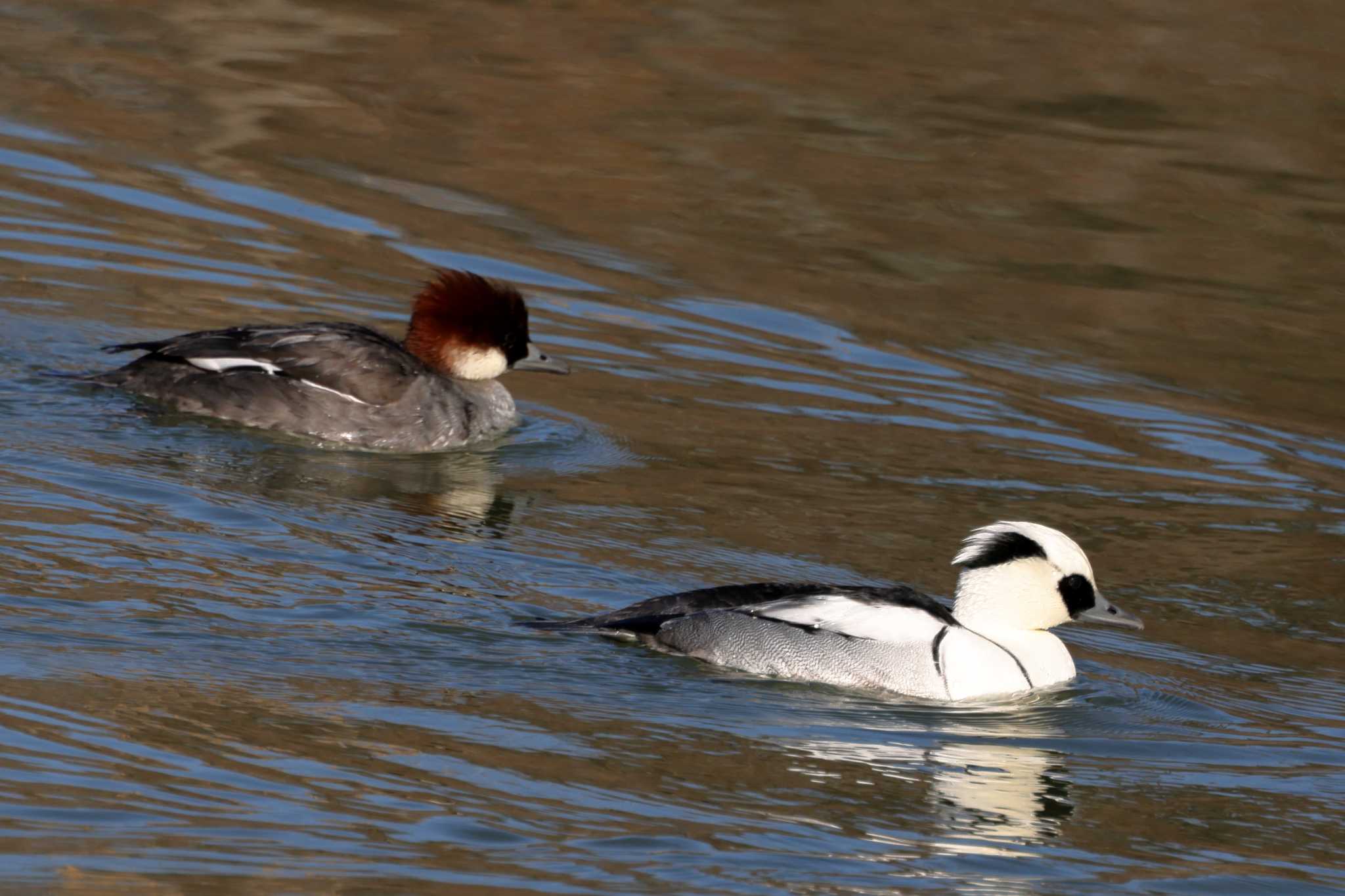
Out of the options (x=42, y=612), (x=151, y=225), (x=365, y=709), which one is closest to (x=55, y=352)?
(x=151, y=225)

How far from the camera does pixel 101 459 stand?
10797mm

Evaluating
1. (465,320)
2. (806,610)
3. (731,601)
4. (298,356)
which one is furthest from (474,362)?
(806,610)

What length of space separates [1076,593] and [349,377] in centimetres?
471

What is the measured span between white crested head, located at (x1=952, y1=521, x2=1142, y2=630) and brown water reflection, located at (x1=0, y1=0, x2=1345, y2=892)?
389 millimetres

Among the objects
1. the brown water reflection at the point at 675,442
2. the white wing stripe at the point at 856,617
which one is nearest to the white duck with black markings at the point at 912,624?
the white wing stripe at the point at 856,617

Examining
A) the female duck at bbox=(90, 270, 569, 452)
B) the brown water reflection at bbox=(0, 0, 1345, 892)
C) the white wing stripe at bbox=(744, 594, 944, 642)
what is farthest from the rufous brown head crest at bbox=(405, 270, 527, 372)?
the white wing stripe at bbox=(744, 594, 944, 642)

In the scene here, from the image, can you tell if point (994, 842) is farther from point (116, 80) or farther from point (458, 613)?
point (116, 80)

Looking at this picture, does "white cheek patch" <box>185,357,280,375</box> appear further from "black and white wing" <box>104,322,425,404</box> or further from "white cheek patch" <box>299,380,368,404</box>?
"white cheek patch" <box>299,380,368,404</box>

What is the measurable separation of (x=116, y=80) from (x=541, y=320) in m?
6.98

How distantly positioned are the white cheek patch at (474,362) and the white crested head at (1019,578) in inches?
172

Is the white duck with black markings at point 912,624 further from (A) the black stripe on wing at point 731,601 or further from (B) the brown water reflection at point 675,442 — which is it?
(B) the brown water reflection at point 675,442

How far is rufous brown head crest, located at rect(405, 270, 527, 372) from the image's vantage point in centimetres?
1258

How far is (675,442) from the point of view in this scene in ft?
41.2

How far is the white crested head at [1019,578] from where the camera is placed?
8.95m
